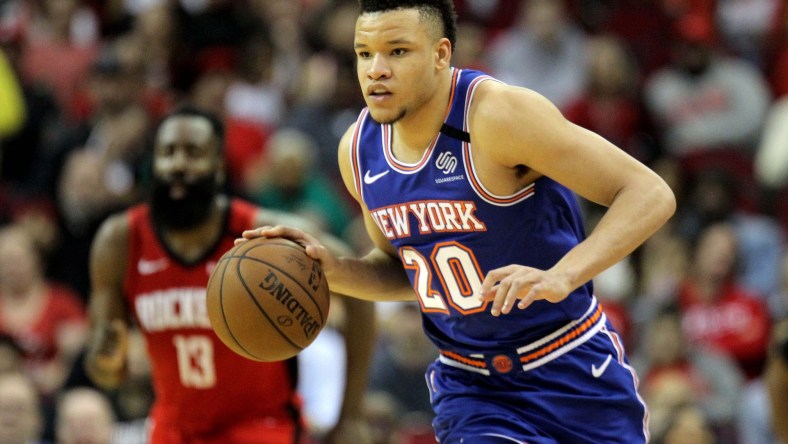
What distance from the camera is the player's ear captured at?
→ 472 cm

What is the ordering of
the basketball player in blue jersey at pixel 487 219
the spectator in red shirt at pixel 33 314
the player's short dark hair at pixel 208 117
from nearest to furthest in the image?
the basketball player in blue jersey at pixel 487 219 < the player's short dark hair at pixel 208 117 < the spectator in red shirt at pixel 33 314

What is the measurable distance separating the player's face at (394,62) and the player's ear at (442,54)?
7 centimetres

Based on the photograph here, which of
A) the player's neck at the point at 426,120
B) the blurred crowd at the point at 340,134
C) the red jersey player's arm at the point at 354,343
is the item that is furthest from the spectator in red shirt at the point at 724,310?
the player's neck at the point at 426,120

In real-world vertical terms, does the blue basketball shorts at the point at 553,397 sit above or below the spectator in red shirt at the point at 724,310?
above

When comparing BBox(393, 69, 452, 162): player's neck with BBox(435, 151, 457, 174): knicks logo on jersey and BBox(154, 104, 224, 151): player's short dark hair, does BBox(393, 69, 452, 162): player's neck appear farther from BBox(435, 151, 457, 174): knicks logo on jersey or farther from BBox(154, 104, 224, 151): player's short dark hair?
BBox(154, 104, 224, 151): player's short dark hair

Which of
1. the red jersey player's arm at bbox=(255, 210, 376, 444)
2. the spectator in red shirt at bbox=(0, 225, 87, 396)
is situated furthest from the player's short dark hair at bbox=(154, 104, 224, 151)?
the spectator in red shirt at bbox=(0, 225, 87, 396)

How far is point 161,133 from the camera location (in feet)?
21.1

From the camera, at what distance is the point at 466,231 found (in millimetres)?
4652

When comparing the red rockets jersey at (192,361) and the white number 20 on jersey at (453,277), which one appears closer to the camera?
the white number 20 on jersey at (453,277)

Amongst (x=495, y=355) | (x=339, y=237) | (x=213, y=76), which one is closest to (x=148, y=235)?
(x=495, y=355)

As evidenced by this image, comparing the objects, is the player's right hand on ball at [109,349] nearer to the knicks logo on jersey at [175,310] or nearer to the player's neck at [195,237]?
the knicks logo on jersey at [175,310]

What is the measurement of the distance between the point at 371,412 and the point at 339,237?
279 cm

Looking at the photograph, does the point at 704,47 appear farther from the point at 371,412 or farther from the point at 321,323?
the point at 321,323

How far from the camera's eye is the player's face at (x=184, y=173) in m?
6.29
